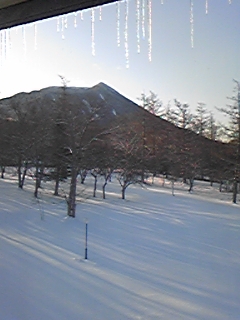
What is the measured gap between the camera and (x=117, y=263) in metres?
3.87

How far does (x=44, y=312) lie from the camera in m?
2.41

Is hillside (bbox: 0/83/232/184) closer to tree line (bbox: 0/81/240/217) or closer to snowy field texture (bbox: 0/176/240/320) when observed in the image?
tree line (bbox: 0/81/240/217)

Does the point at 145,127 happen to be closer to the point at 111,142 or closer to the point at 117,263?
the point at 111,142

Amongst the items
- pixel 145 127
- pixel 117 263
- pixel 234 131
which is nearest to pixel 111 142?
→ pixel 145 127

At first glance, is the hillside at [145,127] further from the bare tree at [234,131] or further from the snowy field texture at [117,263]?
the snowy field texture at [117,263]

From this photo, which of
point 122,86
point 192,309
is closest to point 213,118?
point 192,309

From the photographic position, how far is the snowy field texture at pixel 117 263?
260 cm

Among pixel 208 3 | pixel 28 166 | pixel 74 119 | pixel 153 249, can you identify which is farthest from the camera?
pixel 28 166

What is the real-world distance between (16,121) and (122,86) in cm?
819

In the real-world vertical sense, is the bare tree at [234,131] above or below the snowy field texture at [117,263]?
above

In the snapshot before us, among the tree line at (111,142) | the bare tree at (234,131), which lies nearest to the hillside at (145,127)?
the tree line at (111,142)

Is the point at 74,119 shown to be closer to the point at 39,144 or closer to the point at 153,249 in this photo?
the point at 39,144

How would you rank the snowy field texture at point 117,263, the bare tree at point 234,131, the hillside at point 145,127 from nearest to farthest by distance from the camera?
the snowy field texture at point 117,263
the bare tree at point 234,131
the hillside at point 145,127

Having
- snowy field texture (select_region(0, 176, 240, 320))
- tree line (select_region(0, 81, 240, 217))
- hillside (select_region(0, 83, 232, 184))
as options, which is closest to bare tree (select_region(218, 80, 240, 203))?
tree line (select_region(0, 81, 240, 217))
